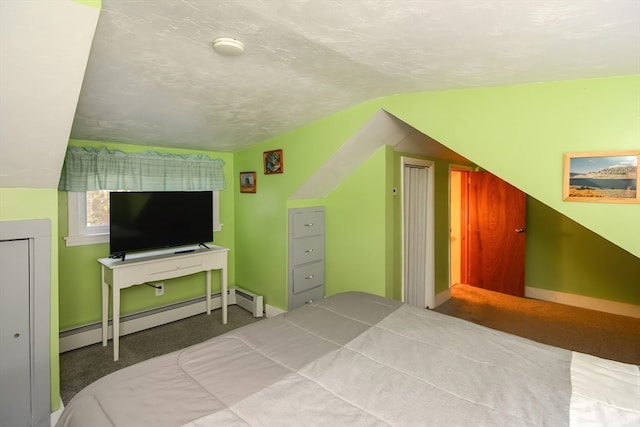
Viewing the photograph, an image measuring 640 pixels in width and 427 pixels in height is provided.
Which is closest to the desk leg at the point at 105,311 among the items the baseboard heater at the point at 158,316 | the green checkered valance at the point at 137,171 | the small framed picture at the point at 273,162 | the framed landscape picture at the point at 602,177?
the baseboard heater at the point at 158,316

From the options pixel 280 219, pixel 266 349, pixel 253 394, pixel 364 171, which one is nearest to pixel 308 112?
pixel 364 171

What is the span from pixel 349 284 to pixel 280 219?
40.0 inches

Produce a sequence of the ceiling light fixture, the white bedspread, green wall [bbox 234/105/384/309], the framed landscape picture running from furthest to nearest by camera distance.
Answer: green wall [bbox 234/105/384/309], the framed landscape picture, the ceiling light fixture, the white bedspread

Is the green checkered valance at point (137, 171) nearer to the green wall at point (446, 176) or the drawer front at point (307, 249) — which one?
the green wall at point (446, 176)

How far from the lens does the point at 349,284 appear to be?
3475 millimetres

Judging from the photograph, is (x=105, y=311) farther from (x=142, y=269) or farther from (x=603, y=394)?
(x=603, y=394)

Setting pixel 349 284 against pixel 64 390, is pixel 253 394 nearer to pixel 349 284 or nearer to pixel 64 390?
pixel 64 390

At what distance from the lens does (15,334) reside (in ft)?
6.14

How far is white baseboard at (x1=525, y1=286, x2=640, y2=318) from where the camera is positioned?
367cm

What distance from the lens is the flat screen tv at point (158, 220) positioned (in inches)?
115

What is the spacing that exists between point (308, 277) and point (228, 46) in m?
2.50

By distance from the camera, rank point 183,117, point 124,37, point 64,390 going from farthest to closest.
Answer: point 183,117, point 64,390, point 124,37

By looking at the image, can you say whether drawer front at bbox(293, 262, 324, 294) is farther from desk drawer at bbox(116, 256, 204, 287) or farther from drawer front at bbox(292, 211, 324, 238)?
desk drawer at bbox(116, 256, 204, 287)

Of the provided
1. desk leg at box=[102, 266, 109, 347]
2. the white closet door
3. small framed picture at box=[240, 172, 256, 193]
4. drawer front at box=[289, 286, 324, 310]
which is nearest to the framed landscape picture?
drawer front at box=[289, 286, 324, 310]
